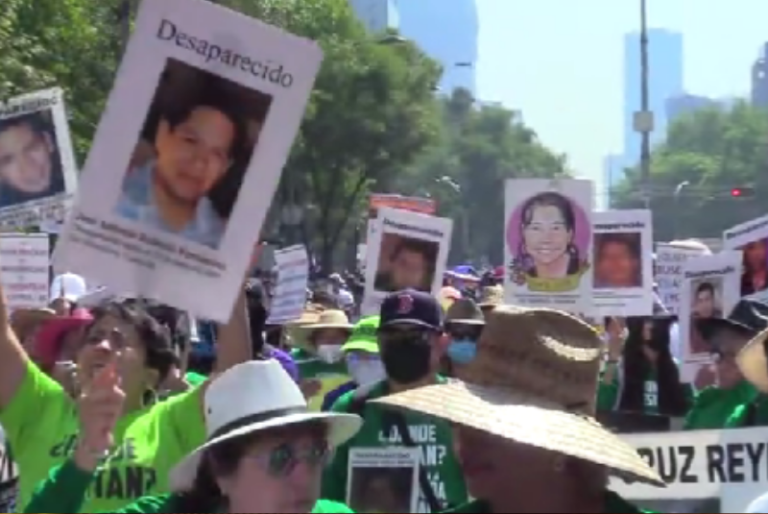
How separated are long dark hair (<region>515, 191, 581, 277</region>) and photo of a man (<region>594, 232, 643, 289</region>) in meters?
0.56

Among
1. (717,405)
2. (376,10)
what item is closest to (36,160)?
(717,405)

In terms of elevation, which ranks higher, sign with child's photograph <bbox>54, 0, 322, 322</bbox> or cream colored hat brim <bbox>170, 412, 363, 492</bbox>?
sign with child's photograph <bbox>54, 0, 322, 322</bbox>

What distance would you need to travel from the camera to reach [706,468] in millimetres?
5070

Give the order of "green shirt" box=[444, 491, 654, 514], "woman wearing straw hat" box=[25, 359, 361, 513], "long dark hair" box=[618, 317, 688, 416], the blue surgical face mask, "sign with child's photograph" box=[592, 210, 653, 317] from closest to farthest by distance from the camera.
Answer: "green shirt" box=[444, 491, 654, 514]
"woman wearing straw hat" box=[25, 359, 361, 513]
the blue surgical face mask
"long dark hair" box=[618, 317, 688, 416]
"sign with child's photograph" box=[592, 210, 653, 317]

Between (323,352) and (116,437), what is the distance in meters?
5.88

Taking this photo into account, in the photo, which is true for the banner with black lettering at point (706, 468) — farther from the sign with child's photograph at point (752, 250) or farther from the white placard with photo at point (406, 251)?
the white placard with photo at point (406, 251)

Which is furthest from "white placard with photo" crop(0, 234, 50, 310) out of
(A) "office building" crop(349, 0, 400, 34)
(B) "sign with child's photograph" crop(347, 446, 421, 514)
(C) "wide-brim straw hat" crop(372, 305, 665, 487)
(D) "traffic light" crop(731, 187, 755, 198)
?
(A) "office building" crop(349, 0, 400, 34)

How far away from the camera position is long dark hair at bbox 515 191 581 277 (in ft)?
36.7

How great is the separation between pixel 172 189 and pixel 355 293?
23770 millimetres

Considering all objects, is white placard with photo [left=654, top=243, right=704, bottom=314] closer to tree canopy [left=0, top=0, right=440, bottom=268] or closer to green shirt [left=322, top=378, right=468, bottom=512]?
green shirt [left=322, top=378, right=468, bottom=512]

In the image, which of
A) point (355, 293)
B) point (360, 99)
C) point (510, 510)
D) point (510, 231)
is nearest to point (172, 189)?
point (510, 510)

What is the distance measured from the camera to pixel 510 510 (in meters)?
3.49

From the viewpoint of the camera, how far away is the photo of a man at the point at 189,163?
5473 mm

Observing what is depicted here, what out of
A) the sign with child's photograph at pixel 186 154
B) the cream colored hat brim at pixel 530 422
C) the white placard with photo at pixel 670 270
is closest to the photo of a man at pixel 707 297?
the white placard with photo at pixel 670 270
